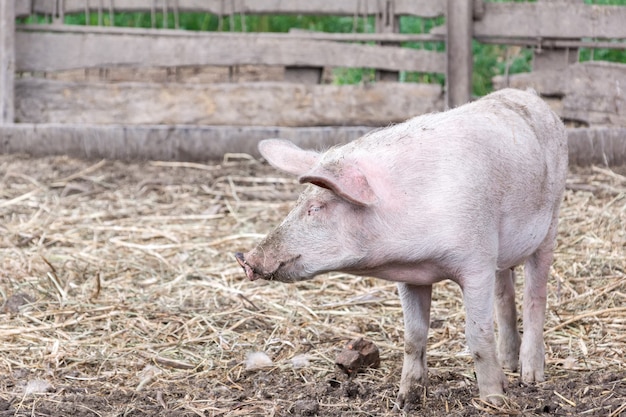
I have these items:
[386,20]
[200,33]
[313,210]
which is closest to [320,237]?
[313,210]

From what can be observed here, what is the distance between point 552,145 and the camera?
3920mm

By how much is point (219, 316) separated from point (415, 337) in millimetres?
1280

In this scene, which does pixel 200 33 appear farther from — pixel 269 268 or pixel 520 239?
pixel 269 268

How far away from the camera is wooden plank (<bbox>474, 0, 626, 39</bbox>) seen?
7.30 metres

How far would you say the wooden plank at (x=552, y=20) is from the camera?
7305 millimetres

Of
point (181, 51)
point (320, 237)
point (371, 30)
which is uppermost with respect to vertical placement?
point (371, 30)

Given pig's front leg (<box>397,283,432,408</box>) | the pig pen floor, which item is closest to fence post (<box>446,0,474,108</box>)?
the pig pen floor

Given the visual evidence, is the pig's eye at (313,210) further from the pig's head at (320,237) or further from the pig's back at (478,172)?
the pig's back at (478,172)

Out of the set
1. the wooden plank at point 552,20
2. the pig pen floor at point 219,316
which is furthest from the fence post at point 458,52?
the pig pen floor at point 219,316

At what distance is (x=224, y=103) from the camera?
7.93 meters

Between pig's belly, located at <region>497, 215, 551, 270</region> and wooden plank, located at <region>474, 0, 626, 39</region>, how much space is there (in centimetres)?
389

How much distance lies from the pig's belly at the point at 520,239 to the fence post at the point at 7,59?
5.10 meters

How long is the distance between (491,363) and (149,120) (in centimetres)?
505

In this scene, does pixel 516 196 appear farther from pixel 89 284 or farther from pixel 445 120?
pixel 89 284
